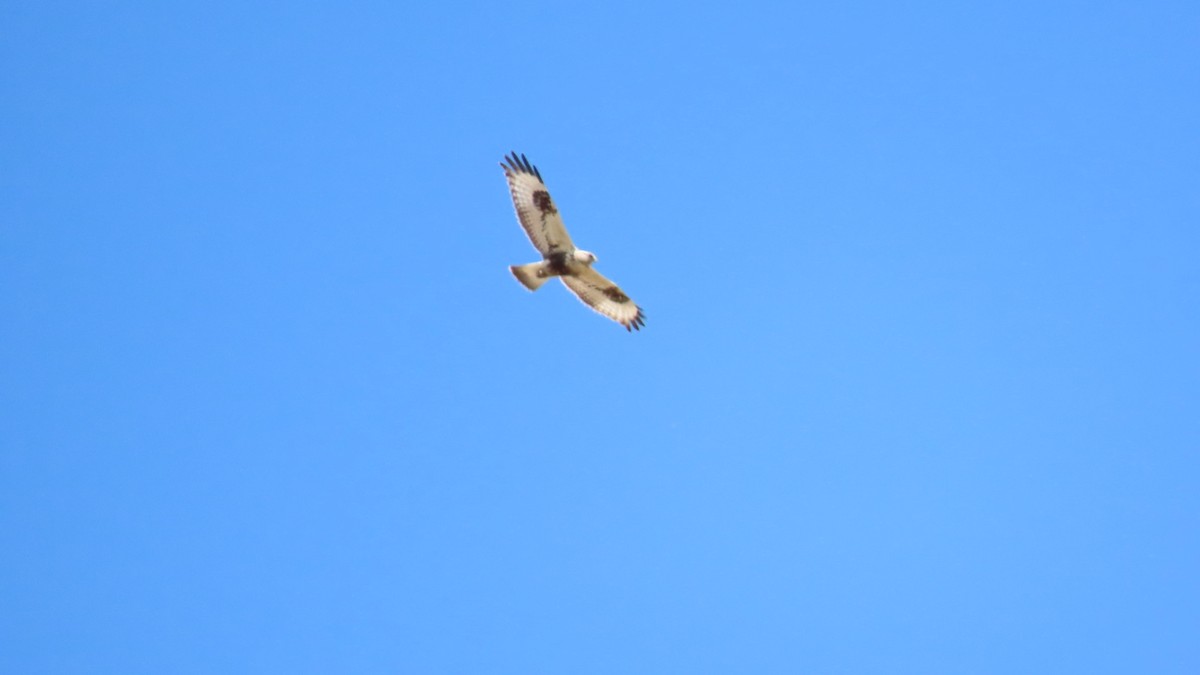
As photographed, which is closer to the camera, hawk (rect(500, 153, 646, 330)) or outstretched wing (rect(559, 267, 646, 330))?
hawk (rect(500, 153, 646, 330))

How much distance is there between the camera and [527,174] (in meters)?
17.4

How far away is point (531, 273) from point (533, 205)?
755mm

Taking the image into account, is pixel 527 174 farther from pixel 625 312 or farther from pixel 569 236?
pixel 625 312

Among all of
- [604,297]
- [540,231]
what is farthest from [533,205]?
[604,297]

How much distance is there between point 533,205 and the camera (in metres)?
17.4

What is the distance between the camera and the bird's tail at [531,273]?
1750 cm

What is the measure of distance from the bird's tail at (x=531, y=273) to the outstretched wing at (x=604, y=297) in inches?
19.6

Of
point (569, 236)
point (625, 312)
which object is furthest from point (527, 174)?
point (625, 312)

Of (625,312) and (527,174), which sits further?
(625,312)

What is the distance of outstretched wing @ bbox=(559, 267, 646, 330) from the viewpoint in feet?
59.7

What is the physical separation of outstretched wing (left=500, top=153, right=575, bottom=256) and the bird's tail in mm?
260

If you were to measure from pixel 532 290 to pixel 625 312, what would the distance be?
5.65ft

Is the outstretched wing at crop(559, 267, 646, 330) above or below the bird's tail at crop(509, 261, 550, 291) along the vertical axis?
above

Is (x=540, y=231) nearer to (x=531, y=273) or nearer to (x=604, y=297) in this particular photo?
(x=531, y=273)
